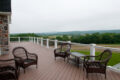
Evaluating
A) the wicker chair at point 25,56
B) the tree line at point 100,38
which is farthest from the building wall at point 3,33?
the tree line at point 100,38

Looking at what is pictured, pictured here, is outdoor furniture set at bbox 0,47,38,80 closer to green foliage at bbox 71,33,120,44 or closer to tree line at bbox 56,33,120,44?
tree line at bbox 56,33,120,44

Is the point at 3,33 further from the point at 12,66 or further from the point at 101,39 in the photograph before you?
the point at 101,39

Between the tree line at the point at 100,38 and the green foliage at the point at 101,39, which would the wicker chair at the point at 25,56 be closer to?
the tree line at the point at 100,38

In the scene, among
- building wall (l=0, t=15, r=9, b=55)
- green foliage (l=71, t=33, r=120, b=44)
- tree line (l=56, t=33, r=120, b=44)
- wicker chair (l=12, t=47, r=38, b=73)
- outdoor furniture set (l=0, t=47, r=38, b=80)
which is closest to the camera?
outdoor furniture set (l=0, t=47, r=38, b=80)

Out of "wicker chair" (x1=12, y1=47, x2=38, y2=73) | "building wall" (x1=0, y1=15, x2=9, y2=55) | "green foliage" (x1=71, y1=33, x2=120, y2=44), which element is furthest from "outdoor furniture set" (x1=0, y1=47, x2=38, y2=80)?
"green foliage" (x1=71, y1=33, x2=120, y2=44)

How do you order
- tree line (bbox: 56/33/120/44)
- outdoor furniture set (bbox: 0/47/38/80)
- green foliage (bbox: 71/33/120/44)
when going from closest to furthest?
outdoor furniture set (bbox: 0/47/38/80), tree line (bbox: 56/33/120/44), green foliage (bbox: 71/33/120/44)

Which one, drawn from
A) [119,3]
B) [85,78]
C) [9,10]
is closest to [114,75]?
[85,78]

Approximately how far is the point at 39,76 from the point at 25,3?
10.9 metres

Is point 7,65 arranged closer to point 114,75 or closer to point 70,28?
point 114,75

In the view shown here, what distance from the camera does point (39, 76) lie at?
3.04 m

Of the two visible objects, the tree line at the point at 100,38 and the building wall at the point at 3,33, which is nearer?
the building wall at the point at 3,33

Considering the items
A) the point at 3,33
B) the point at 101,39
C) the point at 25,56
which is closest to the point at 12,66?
the point at 25,56

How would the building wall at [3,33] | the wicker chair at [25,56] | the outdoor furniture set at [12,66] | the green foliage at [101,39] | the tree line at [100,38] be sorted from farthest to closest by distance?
the green foliage at [101,39]
the tree line at [100,38]
the building wall at [3,33]
the wicker chair at [25,56]
the outdoor furniture set at [12,66]

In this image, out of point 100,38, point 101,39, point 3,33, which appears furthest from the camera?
point 100,38
